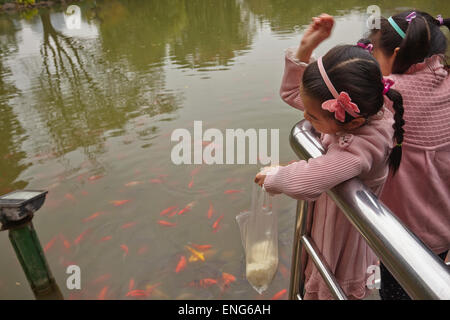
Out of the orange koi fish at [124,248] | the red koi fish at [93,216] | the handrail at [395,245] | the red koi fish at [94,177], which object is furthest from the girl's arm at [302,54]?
the red koi fish at [94,177]

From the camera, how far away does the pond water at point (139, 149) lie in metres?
3.23

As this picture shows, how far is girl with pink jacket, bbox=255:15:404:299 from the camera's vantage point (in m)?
1.08

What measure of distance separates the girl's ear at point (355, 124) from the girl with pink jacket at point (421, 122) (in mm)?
332

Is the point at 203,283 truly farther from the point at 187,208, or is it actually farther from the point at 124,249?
the point at 187,208

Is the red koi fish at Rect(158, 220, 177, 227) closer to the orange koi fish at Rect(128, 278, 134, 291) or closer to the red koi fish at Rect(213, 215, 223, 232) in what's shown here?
the red koi fish at Rect(213, 215, 223, 232)

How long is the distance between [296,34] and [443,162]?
10.1 metres

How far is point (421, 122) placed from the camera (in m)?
1.38

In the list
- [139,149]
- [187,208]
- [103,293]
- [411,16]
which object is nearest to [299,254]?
[411,16]

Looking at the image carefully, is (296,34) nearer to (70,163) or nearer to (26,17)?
(70,163)

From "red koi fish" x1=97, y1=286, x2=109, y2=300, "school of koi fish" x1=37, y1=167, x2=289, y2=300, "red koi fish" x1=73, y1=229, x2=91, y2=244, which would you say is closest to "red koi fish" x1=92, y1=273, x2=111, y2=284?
"school of koi fish" x1=37, y1=167, x2=289, y2=300

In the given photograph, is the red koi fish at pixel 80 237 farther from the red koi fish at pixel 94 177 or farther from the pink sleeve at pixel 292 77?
the pink sleeve at pixel 292 77

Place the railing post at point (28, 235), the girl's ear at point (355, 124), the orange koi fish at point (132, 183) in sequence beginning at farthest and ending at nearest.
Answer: the orange koi fish at point (132, 183) < the railing post at point (28, 235) < the girl's ear at point (355, 124)

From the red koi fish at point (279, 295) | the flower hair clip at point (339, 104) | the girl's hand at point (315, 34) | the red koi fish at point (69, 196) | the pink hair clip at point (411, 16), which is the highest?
the pink hair clip at point (411, 16)

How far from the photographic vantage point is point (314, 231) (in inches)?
54.4
